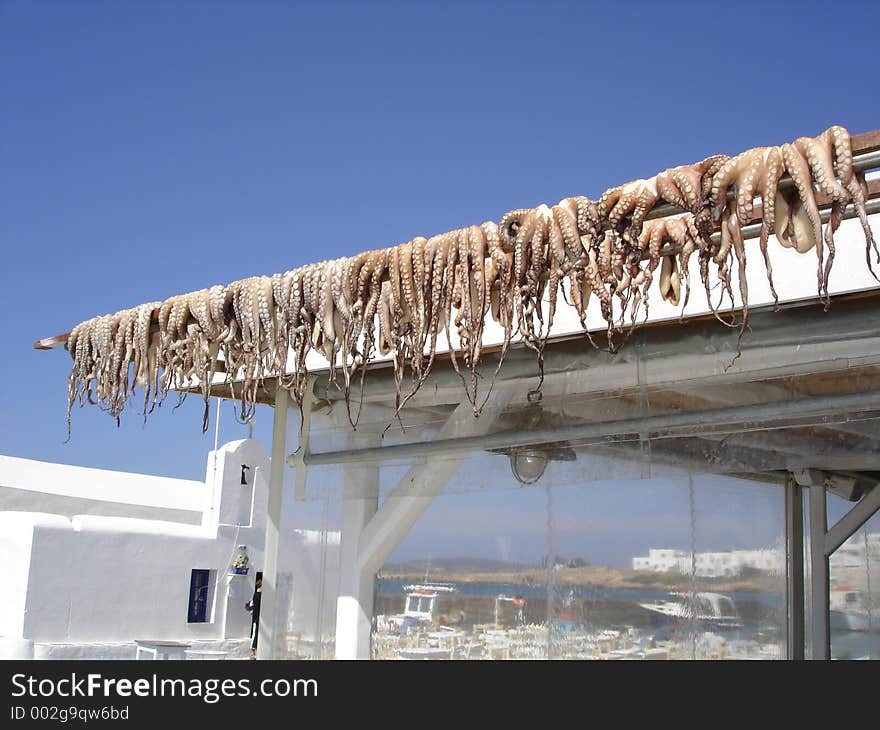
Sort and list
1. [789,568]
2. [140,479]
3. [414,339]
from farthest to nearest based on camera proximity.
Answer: [140,479] → [789,568] → [414,339]

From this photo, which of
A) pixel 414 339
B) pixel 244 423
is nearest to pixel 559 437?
pixel 414 339

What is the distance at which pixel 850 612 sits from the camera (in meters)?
5.60

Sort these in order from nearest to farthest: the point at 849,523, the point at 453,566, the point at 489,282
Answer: the point at 489,282, the point at 453,566, the point at 849,523

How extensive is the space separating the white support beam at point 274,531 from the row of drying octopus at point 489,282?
99 cm

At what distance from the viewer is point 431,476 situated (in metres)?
4.35

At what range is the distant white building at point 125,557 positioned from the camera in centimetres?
1085

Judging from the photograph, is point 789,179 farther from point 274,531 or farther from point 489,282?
point 274,531

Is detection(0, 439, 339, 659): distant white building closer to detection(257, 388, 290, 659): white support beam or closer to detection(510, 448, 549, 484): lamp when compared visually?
detection(257, 388, 290, 659): white support beam

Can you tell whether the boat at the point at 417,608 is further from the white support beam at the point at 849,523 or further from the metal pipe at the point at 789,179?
the white support beam at the point at 849,523

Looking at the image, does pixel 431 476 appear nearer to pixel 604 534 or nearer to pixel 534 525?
pixel 534 525

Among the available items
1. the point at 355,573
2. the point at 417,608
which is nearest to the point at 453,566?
the point at 417,608

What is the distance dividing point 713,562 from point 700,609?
0.25 m

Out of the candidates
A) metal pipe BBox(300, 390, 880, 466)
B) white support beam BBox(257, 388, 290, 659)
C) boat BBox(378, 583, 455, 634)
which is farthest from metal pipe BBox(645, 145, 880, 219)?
white support beam BBox(257, 388, 290, 659)
